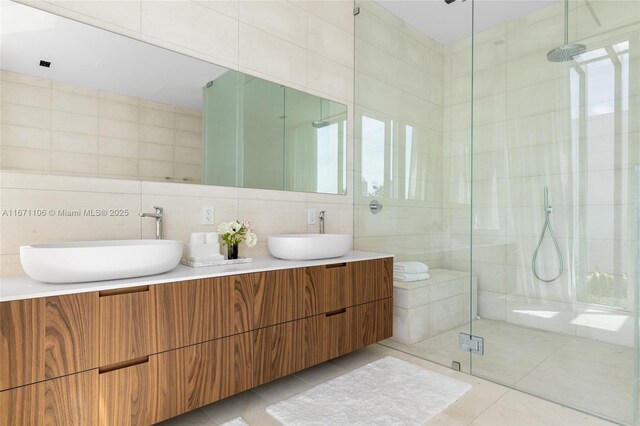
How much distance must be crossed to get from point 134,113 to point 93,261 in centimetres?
93

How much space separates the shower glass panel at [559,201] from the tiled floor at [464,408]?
11 cm

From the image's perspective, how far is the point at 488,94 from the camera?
2.32 meters

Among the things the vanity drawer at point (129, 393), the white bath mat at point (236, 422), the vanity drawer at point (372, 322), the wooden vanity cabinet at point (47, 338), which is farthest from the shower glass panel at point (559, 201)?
the wooden vanity cabinet at point (47, 338)

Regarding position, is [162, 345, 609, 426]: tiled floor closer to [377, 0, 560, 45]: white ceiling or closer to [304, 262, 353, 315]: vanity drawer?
[304, 262, 353, 315]: vanity drawer

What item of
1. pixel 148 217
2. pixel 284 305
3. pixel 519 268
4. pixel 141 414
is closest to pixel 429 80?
pixel 519 268

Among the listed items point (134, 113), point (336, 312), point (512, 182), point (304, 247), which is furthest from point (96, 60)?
point (512, 182)

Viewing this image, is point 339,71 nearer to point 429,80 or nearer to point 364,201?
point 429,80

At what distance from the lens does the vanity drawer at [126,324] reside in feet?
4.23

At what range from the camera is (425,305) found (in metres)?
2.57

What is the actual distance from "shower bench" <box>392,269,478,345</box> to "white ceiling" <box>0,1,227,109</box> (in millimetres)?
1903

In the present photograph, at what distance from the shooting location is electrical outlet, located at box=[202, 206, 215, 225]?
2039 mm

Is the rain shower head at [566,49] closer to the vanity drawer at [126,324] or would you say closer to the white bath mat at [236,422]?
the vanity drawer at [126,324]

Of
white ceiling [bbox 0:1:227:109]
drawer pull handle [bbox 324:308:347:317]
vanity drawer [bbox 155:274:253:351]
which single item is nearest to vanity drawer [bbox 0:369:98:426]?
vanity drawer [bbox 155:274:253:351]

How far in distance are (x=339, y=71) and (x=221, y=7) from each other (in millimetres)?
1051
